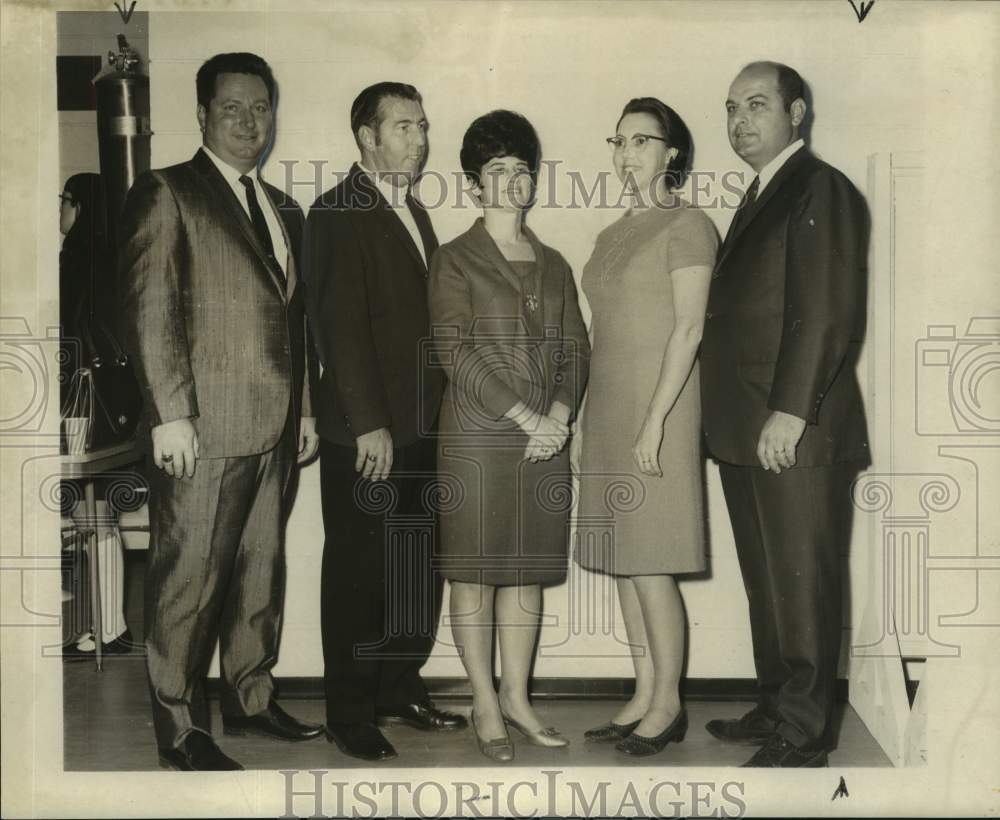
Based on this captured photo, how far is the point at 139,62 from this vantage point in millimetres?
3588

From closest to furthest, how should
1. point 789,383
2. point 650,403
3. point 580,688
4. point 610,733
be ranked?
1. point 789,383
2. point 650,403
3. point 610,733
4. point 580,688

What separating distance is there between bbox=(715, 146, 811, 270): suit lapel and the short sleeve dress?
42 millimetres

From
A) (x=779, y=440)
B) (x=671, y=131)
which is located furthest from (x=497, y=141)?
(x=779, y=440)

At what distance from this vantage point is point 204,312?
3455 millimetres

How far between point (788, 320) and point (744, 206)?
1.24 ft

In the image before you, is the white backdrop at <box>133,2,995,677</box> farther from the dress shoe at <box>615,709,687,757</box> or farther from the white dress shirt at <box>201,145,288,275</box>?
the dress shoe at <box>615,709,687,757</box>

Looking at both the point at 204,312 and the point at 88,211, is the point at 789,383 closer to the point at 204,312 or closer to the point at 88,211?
the point at 204,312

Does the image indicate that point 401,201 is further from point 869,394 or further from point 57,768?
point 57,768

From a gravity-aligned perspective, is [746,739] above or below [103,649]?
below

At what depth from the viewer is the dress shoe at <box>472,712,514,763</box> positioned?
3498 mm

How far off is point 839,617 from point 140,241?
2.28 meters

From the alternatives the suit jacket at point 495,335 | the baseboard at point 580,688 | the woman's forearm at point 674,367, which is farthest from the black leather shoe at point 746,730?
the suit jacket at point 495,335

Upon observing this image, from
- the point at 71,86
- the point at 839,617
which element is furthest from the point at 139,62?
the point at 839,617

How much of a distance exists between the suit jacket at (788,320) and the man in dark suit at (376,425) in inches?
32.5
